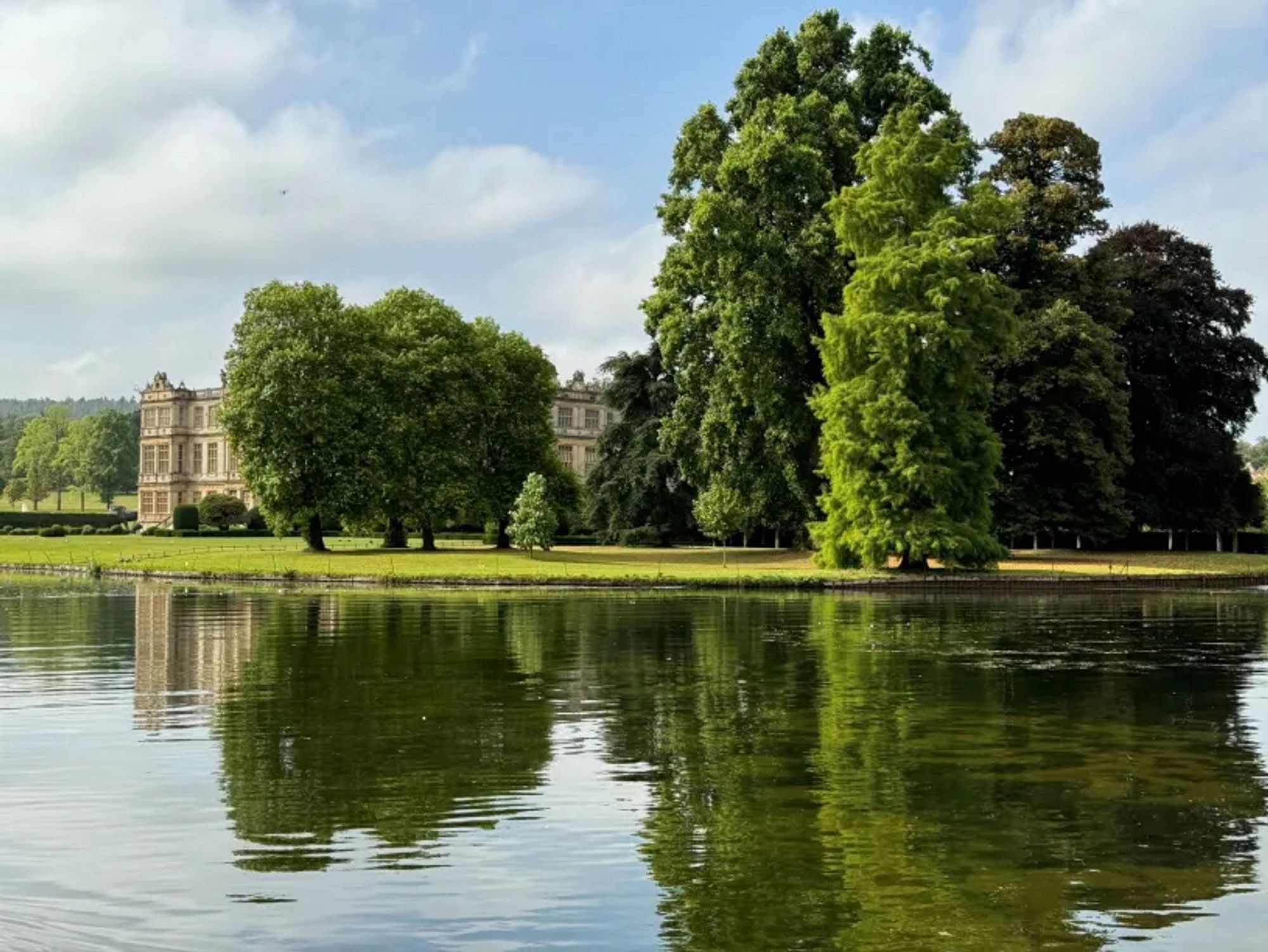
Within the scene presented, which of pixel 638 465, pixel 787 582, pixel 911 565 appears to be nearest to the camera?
pixel 787 582

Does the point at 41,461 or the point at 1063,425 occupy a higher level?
the point at 41,461

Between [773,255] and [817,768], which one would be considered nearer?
[817,768]

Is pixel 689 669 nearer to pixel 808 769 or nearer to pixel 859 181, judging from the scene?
pixel 808 769

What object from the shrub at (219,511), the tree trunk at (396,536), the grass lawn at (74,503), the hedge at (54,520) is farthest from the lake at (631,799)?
the grass lawn at (74,503)

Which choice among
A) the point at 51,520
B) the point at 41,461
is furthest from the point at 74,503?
the point at 51,520

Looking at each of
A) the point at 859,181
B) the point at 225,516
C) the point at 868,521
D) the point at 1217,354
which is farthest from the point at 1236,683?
the point at 225,516

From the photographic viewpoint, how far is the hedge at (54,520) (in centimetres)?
10088

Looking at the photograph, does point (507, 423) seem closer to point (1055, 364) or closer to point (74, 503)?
point (1055, 364)

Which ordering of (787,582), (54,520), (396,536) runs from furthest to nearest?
(54,520) → (396,536) → (787,582)

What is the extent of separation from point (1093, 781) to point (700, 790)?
325 centimetres

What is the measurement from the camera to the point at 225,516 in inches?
3762

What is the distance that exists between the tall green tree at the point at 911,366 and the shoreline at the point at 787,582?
1499 millimetres

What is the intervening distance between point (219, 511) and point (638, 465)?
36.5m

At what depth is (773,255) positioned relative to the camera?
170 feet
